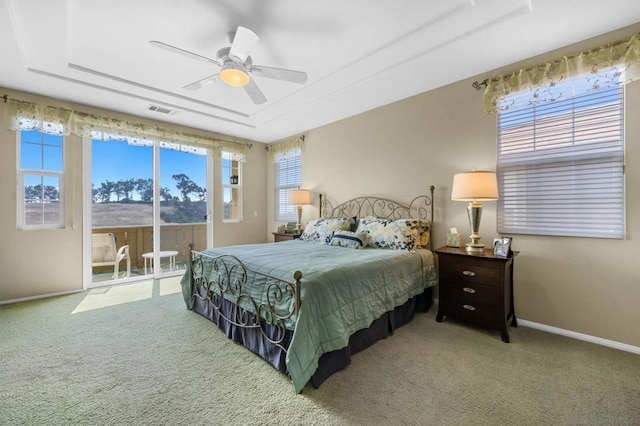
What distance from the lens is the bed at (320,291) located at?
1.88 metres

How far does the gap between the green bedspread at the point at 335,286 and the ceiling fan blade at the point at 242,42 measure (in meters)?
1.82

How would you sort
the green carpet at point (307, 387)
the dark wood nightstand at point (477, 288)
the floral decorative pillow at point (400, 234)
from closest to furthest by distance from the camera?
1. the green carpet at point (307, 387)
2. the dark wood nightstand at point (477, 288)
3. the floral decorative pillow at point (400, 234)

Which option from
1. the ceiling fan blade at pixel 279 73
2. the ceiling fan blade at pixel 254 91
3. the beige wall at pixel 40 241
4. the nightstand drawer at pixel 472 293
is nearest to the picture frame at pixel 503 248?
the nightstand drawer at pixel 472 293

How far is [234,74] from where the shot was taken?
95.4 inches

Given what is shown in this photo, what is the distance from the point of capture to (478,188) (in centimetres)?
262

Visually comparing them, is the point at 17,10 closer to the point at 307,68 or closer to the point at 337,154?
the point at 307,68

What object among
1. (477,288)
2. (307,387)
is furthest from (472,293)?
(307,387)

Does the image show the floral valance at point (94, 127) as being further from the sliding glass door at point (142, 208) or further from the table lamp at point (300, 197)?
the table lamp at point (300, 197)

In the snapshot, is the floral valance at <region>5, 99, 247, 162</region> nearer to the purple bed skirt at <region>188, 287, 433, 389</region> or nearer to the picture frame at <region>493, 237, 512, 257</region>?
the purple bed skirt at <region>188, 287, 433, 389</region>

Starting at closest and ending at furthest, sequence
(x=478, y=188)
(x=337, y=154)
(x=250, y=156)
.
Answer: (x=478, y=188), (x=337, y=154), (x=250, y=156)

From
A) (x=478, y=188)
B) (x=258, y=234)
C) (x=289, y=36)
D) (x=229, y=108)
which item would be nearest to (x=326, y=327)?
(x=478, y=188)

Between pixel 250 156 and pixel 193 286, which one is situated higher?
pixel 250 156

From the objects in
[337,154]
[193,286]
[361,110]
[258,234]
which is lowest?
[193,286]

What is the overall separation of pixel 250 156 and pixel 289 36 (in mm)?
3550
